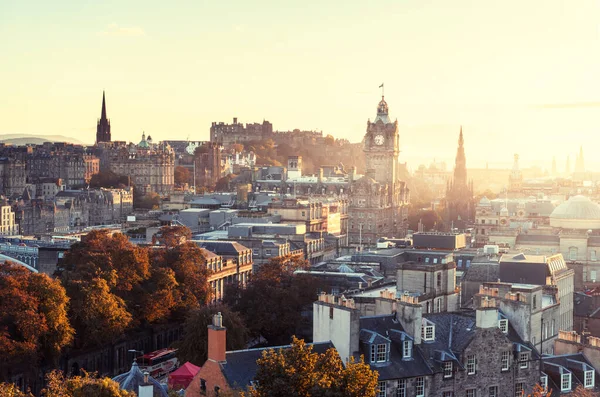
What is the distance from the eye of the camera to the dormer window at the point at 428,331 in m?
43.6

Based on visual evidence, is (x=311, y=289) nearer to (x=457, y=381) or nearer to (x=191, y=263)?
(x=191, y=263)

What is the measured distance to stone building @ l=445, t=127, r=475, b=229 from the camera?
172 metres

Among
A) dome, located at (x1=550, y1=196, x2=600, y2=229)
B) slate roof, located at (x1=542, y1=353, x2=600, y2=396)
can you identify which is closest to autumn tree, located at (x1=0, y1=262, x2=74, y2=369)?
slate roof, located at (x1=542, y1=353, x2=600, y2=396)

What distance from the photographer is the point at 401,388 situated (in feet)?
135

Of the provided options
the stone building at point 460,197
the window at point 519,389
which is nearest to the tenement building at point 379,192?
the stone building at point 460,197

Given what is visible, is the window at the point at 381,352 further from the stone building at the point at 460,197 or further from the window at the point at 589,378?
the stone building at the point at 460,197

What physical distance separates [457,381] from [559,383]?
5.80m

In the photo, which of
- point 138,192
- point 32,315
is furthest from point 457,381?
point 138,192

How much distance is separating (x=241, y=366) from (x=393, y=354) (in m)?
7.19

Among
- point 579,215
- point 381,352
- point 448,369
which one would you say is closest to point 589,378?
point 448,369

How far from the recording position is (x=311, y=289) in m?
71.4

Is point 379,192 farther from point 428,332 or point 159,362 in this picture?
point 428,332

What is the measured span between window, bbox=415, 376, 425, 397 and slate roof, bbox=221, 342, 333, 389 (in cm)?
477

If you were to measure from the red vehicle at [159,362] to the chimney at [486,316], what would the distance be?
24.7 m
